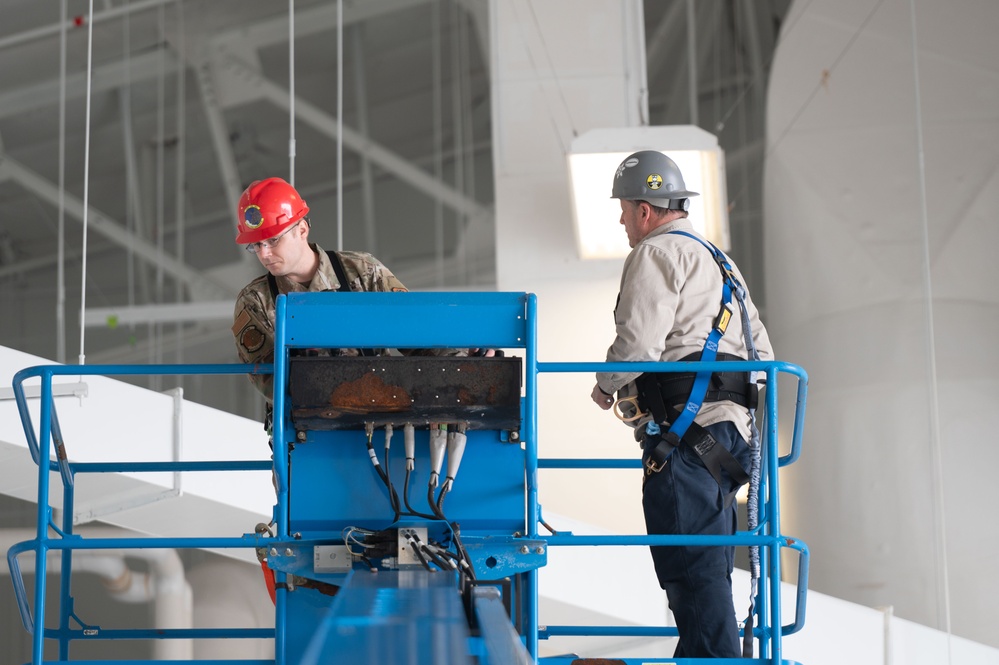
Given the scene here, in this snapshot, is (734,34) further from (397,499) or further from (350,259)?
(397,499)

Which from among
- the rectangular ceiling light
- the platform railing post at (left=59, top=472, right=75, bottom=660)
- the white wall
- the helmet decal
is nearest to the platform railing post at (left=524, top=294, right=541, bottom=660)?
the helmet decal

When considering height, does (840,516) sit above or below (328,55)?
below

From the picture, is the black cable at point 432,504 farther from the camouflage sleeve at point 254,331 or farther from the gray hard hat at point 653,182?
the gray hard hat at point 653,182

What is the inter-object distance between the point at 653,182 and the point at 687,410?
99 cm

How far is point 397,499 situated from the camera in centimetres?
422

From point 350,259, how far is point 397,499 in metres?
1.49

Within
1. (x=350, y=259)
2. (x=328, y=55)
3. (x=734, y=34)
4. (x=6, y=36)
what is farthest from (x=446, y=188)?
(x=350, y=259)

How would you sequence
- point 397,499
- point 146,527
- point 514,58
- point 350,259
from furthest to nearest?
1. point 514,58
2. point 146,527
3. point 350,259
4. point 397,499

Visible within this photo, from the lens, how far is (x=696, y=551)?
15.3ft

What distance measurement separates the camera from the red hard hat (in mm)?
5020

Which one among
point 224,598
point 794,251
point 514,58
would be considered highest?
point 514,58

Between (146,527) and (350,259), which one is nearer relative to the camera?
(350,259)

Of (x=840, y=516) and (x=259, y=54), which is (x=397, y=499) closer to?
(x=840, y=516)

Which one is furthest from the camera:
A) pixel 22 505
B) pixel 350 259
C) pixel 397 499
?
pixel 22 505
